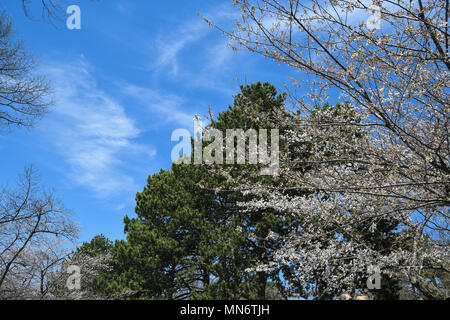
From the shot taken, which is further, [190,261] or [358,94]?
[190,261]

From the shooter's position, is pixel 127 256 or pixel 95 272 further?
pixel 95 272

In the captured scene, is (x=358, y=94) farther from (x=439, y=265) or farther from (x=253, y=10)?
(x=439, y=265)

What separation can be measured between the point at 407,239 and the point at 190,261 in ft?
27.4

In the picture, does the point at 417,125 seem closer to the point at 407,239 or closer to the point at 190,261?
the point at 407,239

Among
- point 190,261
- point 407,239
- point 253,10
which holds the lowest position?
point 190,261

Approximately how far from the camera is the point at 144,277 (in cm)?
1438
